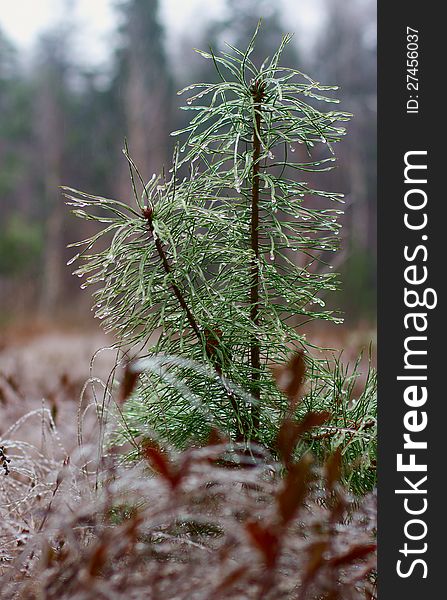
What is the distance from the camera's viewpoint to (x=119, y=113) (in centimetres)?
1895

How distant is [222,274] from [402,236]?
346 mm

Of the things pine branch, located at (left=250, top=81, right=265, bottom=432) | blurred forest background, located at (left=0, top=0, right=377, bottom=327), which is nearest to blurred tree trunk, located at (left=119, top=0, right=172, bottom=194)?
blurred forest background, located at (left=0, top=0, right=377, bottom=327)

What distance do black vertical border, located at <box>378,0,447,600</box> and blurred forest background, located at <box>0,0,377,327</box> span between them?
11.9 meters

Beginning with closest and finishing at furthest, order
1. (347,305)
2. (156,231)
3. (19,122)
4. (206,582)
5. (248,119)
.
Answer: (206,582) → (156,231) → (248,119) → (347,305) → (19,122)

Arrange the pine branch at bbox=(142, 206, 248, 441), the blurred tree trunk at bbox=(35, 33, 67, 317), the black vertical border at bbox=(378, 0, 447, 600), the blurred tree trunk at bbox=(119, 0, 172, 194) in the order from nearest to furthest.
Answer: the black vertical border at bbox=(378, 0, 447, 600)
the pine branch at bbox=(142, 206, 248, 441)
the blurred tree trunk at bbox=(119, 0, 172, 194)
the blurred tree trunk at bbox=(35, 33, 67, 317)

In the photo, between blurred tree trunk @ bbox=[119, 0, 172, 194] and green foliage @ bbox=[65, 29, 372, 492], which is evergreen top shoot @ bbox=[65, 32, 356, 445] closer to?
green foliage @ bbox=[65, 29, 372, 492]

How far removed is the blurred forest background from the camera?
14.9m

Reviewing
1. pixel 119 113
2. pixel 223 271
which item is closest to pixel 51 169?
pixel 119 113

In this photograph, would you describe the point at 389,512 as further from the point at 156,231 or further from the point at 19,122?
the point at 19,122

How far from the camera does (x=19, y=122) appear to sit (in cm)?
1873

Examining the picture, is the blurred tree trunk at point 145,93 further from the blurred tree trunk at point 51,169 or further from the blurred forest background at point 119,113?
the blurred tree trunk at point 51,169

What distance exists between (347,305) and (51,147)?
7.90 m

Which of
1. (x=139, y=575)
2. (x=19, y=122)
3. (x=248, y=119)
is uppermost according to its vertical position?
(x=19, y=122)

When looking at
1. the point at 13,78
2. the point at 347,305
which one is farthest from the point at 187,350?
the point at 13,78
